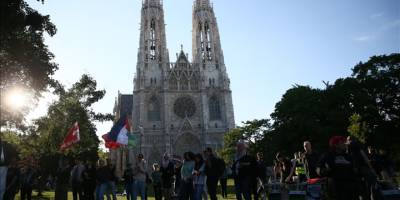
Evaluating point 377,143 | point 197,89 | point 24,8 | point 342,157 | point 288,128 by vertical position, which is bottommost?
point 342,157

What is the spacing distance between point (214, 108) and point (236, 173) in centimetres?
4401

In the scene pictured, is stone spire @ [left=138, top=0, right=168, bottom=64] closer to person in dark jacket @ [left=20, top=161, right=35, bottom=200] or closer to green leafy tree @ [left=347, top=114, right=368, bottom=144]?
green leafy tree @ [left=347, top=114, right=368, bottom=144]

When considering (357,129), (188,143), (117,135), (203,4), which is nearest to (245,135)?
(188,143)

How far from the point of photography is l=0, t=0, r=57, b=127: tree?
16359mm

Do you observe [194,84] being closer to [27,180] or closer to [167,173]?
[27,180]

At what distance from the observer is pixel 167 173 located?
11516mm

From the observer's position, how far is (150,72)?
173ft

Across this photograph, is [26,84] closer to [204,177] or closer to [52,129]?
[52,129]

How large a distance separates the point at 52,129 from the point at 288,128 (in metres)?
20.3

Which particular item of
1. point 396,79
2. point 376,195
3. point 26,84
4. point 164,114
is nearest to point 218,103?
point 164,114

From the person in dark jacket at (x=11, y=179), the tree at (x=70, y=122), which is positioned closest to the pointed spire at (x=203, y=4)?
the tree at (x=70, y=122)

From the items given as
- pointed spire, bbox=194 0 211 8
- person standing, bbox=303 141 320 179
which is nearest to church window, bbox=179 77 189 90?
pointed spire, bbox=194 0 211 8

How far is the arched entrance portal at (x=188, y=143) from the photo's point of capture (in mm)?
50469

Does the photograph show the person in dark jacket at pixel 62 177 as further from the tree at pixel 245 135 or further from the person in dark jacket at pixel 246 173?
the tree at pixel 245 135
